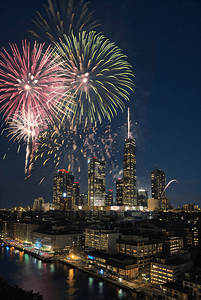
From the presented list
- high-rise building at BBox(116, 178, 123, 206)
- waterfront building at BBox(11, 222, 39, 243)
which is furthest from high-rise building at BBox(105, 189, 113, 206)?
waterfront building at BBox(11, 222, 39, 243)

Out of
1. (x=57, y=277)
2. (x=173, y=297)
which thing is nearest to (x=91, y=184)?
(x=57, y=277)

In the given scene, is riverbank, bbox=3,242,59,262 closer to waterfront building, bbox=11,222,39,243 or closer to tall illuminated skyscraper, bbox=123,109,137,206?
waterfront building, bbox=11,222,39,243

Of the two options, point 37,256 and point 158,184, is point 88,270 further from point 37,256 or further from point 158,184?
point 158,184

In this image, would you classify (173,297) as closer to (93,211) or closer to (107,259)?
(107,259)

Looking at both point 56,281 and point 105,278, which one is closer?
point 56,281

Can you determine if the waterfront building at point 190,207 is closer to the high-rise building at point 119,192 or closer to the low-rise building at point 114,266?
the high-rise building at point 119,192

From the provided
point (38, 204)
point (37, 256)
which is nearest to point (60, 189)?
point (38, 204)

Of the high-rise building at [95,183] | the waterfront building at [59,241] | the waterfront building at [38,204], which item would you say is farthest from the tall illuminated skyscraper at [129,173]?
the waterfront building at [59,241]
